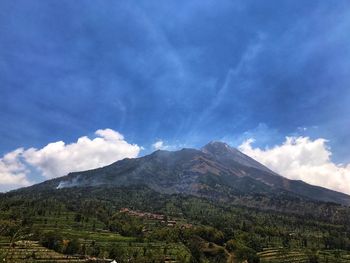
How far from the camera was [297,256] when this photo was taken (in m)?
136

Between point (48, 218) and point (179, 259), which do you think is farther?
point (48, 218)

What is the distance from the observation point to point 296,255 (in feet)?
452

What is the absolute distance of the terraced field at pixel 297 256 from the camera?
4988 inches

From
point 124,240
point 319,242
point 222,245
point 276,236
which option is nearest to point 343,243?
point 319,242

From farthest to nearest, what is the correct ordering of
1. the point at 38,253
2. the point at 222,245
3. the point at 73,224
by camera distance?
1. the point at 73,224
2. the point at 222,245
3. the point at 38,253

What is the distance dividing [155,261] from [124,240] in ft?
128

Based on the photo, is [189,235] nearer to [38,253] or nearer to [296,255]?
[296,255]

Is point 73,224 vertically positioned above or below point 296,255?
above

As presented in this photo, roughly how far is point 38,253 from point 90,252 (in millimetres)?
17592

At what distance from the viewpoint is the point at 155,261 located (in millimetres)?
104312

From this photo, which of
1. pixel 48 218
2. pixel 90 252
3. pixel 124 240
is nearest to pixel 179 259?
pixel 90 252

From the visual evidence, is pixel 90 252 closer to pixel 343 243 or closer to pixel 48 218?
pixel 48 218

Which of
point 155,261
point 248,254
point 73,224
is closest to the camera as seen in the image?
point 155,261

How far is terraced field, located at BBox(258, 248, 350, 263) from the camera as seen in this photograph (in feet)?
416
